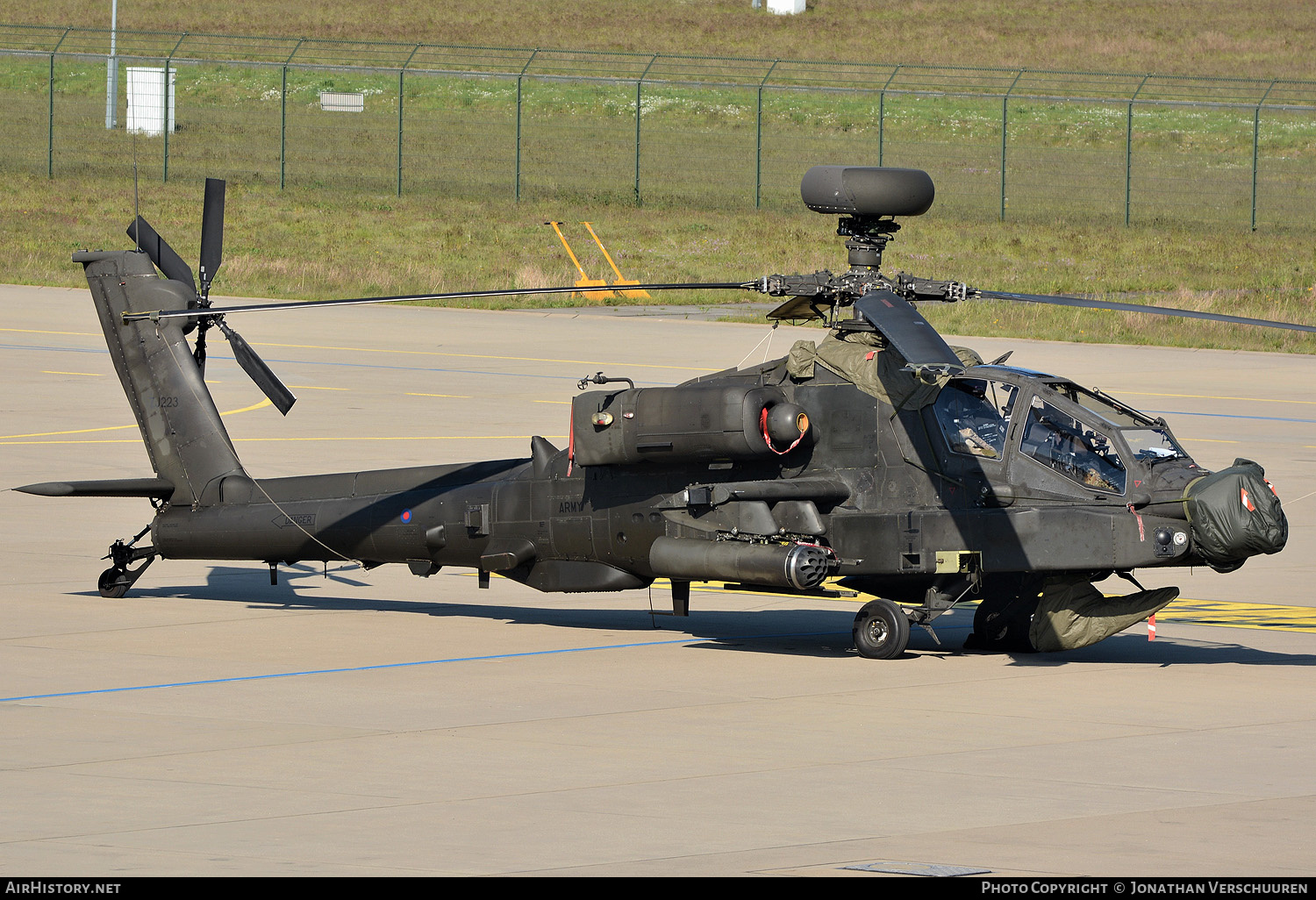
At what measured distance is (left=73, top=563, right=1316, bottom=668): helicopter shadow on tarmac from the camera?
18.4 metres

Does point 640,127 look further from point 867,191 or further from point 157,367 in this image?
point 867,191

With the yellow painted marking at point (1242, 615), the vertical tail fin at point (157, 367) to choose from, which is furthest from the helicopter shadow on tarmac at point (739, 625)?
the vertical tail fin at point (157, 367)

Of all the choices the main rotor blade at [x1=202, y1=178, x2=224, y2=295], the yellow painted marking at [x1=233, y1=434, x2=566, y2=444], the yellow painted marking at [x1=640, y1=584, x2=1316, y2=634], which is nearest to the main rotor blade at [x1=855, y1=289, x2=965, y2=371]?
the yellow painted marking at [x1=640, y1=584, x2=1316, y2=634]

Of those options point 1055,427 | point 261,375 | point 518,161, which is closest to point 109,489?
point 261,375

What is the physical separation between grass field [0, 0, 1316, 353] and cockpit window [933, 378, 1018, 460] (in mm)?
29710

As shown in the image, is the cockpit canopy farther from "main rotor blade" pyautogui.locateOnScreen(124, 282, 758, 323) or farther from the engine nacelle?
"main rotor blade" pyautogui.locateOnScreen(124, 282, 758, 323)

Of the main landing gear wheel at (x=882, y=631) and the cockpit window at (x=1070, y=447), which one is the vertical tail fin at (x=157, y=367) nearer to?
the main landing gear wheel at (x=882, y=631)

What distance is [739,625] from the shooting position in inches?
803

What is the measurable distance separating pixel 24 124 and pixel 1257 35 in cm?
6104

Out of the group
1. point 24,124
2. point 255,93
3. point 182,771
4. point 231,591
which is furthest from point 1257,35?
point 182,771

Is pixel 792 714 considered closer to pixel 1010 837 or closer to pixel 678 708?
pixel 678 708

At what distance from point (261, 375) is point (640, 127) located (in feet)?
190

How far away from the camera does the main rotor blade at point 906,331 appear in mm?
14875
